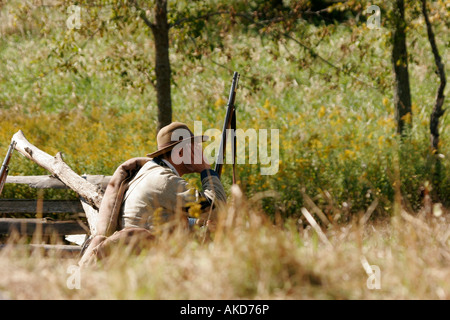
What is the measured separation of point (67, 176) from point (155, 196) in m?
2.15

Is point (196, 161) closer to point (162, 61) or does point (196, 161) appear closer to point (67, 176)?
point (67, 176)

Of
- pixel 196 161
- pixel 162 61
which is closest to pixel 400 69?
pixel 162 61

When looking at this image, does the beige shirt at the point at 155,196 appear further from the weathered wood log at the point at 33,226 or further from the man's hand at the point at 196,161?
the weathered wood log at the point at 33,226

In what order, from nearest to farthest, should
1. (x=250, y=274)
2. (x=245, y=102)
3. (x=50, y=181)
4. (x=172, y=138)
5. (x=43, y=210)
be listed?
(x=250, y=274) < (x=172, y=138) < (x=50, y=181) < (x=43, y=210) < (x=245, y=102)

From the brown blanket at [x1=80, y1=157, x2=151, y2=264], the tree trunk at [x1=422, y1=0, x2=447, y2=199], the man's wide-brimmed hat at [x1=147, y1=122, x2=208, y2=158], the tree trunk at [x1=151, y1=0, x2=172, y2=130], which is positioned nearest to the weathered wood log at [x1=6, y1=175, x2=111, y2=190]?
the tree trunk at [x1=151, y1=0, x2=172, y2=130]

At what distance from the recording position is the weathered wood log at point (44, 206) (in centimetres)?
717

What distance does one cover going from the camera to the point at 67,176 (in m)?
6.12

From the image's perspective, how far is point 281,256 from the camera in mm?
2486

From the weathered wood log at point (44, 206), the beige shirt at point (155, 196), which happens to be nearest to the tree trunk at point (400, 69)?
the weathered wood log at point (44, 206)

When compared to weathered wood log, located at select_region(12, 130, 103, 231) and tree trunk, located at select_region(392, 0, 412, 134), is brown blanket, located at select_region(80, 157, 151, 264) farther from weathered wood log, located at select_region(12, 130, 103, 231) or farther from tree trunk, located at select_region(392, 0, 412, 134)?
tree trunk, located at select_region(392, 0, 412, 134)

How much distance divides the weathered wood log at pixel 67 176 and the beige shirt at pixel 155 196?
1.15m

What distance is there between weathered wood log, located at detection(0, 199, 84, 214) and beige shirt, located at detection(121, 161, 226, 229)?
2749mm

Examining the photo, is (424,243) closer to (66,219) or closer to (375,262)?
(375,262)
